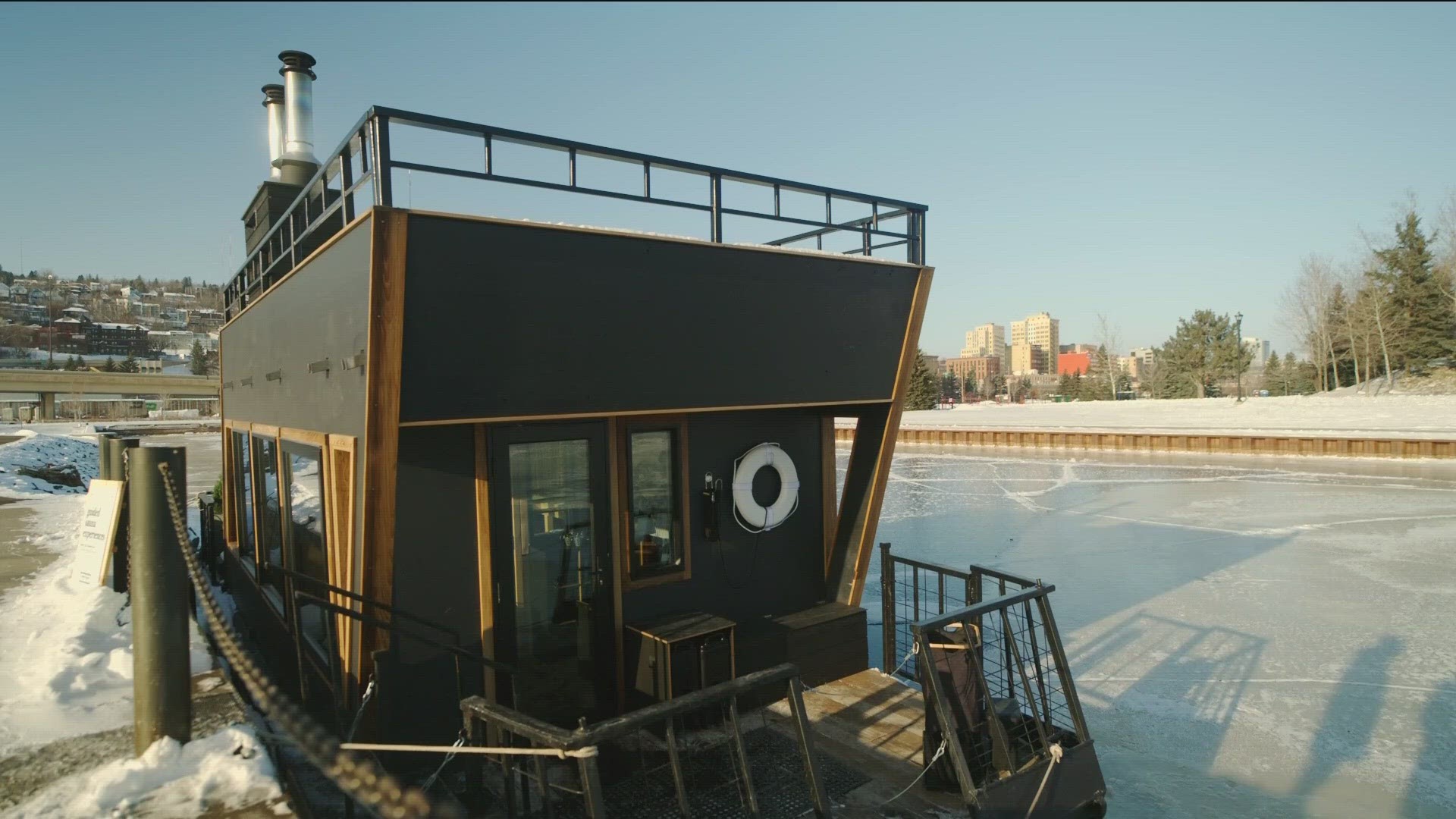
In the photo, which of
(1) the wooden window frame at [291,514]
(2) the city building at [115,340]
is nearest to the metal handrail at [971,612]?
(1) the wooden window frame at [291,514]

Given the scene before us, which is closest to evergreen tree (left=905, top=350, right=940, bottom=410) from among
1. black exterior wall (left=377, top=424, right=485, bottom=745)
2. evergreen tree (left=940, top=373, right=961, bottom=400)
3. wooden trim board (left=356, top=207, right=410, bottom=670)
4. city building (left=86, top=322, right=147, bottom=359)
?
evergreen tree (left=940, top=373, right=961, bottom=400)

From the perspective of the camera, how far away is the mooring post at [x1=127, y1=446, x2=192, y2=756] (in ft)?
10.1

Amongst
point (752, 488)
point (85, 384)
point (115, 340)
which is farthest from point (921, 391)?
point (115, 340)

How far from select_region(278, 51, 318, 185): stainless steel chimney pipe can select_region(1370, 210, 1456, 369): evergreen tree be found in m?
46.7

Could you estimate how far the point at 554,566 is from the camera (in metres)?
4.45

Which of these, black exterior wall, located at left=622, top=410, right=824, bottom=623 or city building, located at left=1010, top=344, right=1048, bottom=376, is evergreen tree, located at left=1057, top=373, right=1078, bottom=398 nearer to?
black exterior wall, located at left=622, top=410, right=824, bottom=623

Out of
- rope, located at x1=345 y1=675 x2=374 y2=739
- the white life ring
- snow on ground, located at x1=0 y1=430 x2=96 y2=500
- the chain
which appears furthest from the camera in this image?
snow on ground, located at x1=0 y1=430 x2=96 y2=500

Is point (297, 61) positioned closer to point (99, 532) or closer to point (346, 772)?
point (99, 532)

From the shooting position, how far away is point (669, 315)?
438 centimetres

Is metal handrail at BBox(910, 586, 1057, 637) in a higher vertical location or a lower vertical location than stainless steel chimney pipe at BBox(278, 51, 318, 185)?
lower

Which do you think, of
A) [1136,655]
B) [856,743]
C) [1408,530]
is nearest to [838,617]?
[856,743]

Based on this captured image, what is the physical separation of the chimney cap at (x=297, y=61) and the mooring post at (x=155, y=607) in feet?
21.4

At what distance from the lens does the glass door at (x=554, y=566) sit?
4289 millimetres

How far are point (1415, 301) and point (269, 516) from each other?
4796 centimetres
